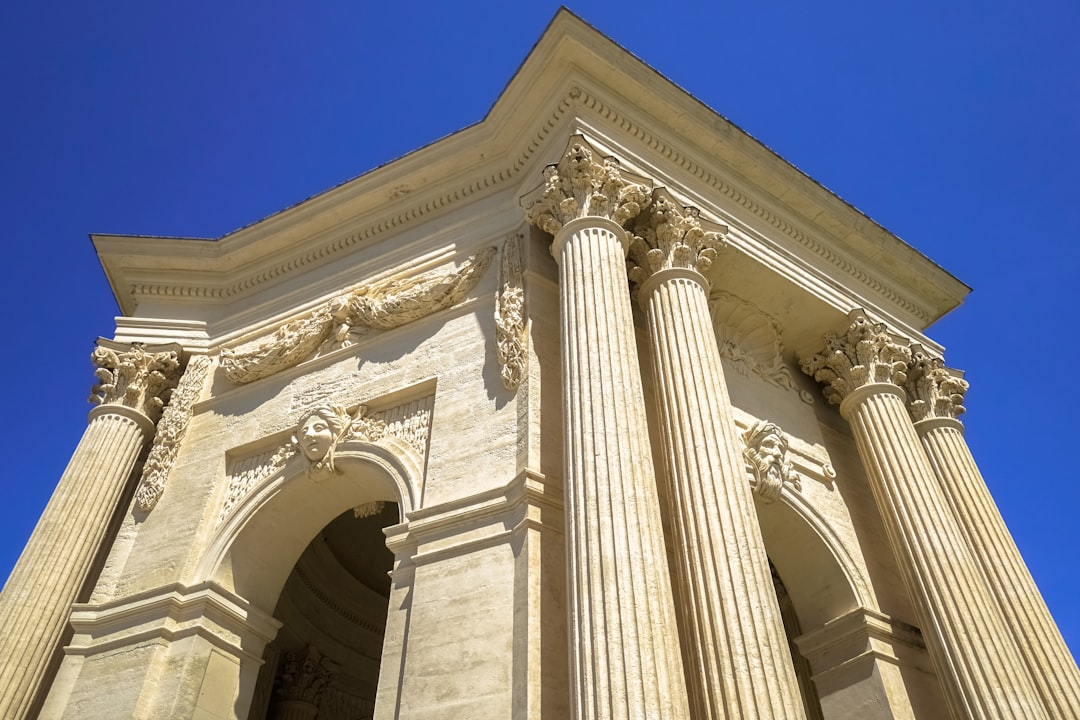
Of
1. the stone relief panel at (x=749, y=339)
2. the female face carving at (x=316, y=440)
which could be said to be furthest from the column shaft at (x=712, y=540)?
the female face carving at (x=316, y=440)

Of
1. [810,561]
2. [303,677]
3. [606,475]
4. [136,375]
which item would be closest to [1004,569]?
[810,561]

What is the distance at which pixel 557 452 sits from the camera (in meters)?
8.83

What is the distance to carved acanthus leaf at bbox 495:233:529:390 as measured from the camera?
9453 mm

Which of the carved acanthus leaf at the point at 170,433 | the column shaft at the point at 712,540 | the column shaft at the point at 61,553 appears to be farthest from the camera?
the carved acanthus leaf at the point at 170,433

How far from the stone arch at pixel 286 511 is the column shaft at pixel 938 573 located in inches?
241

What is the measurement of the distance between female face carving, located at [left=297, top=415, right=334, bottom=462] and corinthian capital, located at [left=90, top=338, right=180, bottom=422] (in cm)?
351

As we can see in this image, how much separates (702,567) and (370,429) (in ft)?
15.1

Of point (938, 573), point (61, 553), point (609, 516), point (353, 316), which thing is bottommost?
point (609, 516)

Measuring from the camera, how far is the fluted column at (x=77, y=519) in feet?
32.9

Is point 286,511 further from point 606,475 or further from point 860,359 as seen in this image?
point 860,359

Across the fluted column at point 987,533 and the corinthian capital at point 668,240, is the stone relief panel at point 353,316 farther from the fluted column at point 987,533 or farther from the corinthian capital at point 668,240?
the fluted column at point 987,533

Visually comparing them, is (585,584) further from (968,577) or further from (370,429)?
(968,577)

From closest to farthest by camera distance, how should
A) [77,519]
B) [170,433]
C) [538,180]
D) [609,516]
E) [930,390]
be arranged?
[609,516] → [538,180] → [77,519] → [170,433] → [930,390]

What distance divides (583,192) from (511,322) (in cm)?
177
